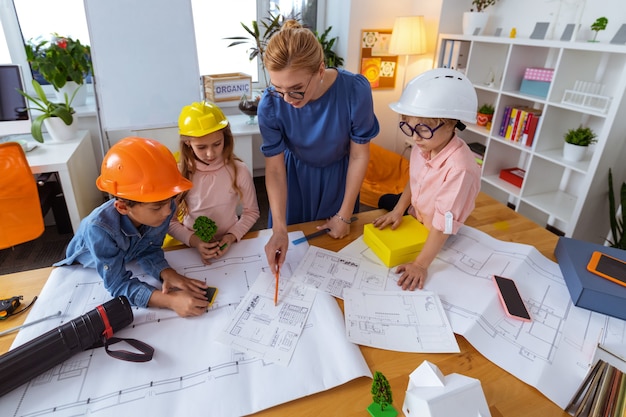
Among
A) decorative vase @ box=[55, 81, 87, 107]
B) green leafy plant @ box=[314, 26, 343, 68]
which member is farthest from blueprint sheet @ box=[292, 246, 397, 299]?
green leafy plant @ box=[314, 26, 343, 68]

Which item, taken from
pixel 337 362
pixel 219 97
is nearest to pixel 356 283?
pixel 337 362

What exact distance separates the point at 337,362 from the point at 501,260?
2.11 ft

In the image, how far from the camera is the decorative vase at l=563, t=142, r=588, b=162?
7.89 feet

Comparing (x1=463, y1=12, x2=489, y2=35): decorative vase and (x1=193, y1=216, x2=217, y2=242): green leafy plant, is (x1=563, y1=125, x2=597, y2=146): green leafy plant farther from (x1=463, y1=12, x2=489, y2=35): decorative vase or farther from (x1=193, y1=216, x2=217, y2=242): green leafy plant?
(x1=193, y1=216, x2=217, y2=242): green leafy plant

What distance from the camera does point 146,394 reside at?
0.71 meters

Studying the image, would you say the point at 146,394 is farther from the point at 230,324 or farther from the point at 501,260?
the point at 501,260

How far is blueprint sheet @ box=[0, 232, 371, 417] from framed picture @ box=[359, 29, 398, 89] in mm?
2975

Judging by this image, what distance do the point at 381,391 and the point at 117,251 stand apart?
0.72 metres


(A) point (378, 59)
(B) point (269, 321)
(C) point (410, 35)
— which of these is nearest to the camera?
(B) point (269, 321)

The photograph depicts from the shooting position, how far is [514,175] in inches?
115

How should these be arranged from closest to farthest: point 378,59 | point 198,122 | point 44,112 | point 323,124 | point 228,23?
point 198,122 < point 323,124 < point 44,112 < point 228,23 < point 378,59

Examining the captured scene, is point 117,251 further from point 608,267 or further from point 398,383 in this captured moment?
point 608,267

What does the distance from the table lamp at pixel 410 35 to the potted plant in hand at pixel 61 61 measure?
7.75ft

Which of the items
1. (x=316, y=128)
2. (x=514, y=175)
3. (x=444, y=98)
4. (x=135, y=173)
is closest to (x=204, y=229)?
(x=135, y=173)
